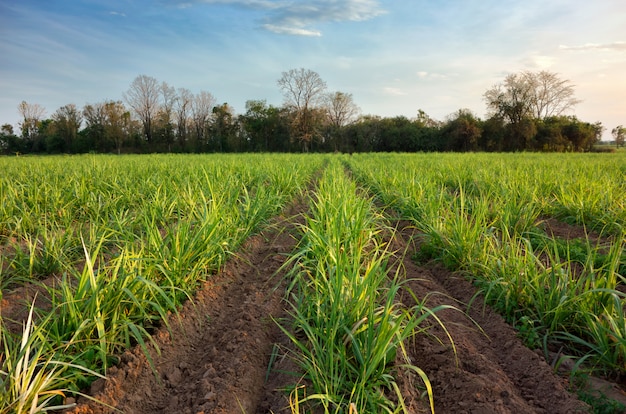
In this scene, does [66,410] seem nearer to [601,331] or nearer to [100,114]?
[601,331]

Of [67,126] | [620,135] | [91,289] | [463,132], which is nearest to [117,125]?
[67,126]

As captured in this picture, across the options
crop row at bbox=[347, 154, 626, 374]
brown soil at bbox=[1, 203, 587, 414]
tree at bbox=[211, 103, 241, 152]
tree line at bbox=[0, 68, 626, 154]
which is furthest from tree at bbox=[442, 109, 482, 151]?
brown soil at bbox=[1, 203, 587, 414]

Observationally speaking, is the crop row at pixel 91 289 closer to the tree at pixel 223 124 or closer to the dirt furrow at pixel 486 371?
the dirt furrow at pixel 486 371

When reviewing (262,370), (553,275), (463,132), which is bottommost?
(262,370)

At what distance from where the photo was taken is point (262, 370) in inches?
82.3

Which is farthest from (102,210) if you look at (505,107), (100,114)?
(100,114)

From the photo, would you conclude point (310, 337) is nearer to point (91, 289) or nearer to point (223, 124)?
point (91, 289)

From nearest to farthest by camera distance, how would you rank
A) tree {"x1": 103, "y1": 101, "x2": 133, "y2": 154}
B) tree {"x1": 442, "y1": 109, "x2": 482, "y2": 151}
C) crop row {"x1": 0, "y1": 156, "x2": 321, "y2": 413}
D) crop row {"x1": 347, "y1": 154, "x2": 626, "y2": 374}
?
crop row {"x1": 0, "y1": 156, "x2": 321, "y2": 413} → crop row {"x1": 347, "y1": 154, "x2": 626, "y2": 374} → tree {"x1": 442, "y1": 109, "x2": 482, "y2": 151} → tree {"x1": 103, "y1": 101, "x2": 133, "y2": 154}

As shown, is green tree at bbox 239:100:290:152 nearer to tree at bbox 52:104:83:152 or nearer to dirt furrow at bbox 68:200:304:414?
tree at bbox 52:104:83:152

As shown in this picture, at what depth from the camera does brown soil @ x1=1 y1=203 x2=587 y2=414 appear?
1.79m

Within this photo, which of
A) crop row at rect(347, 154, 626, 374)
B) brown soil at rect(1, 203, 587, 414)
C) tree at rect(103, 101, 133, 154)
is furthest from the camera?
tree at rect(103, 101, 133, 154)

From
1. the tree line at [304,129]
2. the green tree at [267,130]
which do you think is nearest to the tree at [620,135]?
the tree line at [304,129]

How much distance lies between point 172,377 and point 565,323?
8.12ft

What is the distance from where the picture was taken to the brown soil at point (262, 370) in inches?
70.4
